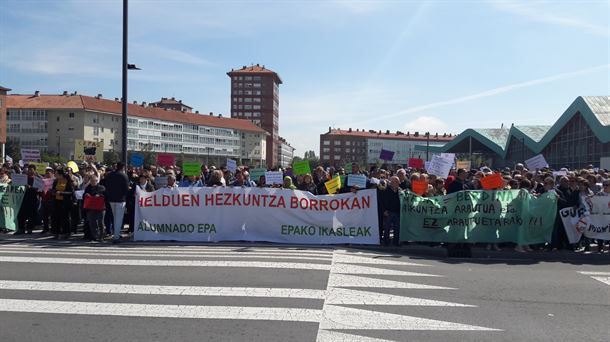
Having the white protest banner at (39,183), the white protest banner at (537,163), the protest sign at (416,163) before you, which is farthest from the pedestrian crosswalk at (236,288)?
the protest sign at (416,163)

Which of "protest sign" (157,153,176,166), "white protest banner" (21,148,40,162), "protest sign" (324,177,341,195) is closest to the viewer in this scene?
"protest sign" (324,177,341,195)

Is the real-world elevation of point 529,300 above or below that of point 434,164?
below

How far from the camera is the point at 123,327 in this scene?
19.3ft

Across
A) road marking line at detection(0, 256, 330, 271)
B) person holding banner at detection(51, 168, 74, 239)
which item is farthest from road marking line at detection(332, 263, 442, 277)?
person holding banner at detection(51, 168, 74, 239)

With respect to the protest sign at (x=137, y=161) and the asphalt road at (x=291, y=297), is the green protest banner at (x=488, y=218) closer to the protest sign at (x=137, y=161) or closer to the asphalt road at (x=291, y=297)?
the asphalt road at (x=291, y=297)

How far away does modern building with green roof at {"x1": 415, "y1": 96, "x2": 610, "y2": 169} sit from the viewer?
4584cm

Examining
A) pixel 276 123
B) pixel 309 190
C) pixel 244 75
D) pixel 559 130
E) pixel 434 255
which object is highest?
pixel 244 75

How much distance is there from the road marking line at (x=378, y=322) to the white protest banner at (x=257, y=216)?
21.0 feet

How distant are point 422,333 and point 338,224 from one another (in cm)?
723

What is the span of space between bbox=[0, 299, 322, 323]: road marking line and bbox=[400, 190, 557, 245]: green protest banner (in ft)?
22.2

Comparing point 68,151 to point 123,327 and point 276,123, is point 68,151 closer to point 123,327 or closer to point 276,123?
point 276,123

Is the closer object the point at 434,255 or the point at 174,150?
the point at 434,255

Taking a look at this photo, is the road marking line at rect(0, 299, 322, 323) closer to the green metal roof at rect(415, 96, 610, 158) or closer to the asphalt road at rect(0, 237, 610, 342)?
the asphalt road at rect(0, 237, 610, 342)

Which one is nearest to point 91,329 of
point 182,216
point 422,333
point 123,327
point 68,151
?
point 123,327
